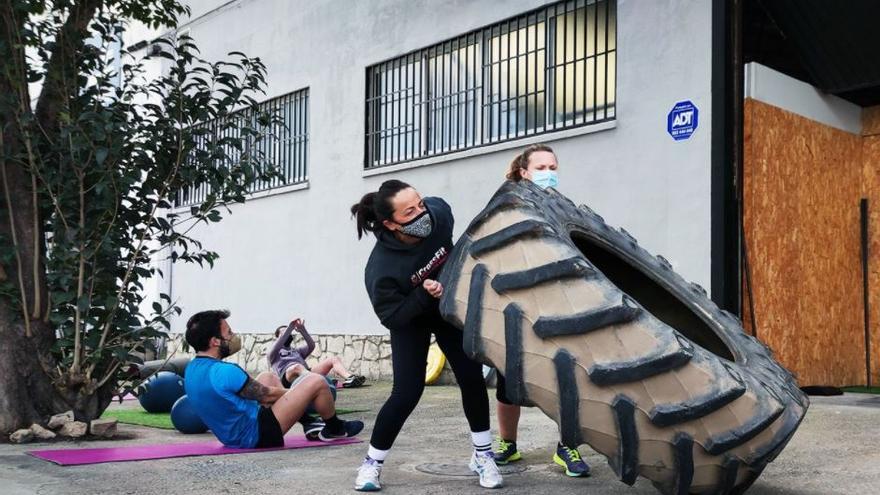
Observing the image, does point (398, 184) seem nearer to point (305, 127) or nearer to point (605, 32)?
point (605, 32)

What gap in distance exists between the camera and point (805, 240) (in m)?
9.34

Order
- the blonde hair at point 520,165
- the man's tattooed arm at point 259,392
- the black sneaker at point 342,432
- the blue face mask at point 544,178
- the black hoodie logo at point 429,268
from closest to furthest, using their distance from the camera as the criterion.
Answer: the black hoodie logo at point 429,268 < the blue face mask at point 544,178 < the blonde hair at point 520,165 < the man's tattooed arm at point 259,392 < the black sneaker at point 342,432

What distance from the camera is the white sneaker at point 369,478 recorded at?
180 inches

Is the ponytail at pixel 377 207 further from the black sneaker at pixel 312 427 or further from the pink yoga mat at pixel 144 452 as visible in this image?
the black sneaker at pixel 312 427

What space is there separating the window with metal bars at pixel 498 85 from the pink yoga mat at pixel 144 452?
187 inches

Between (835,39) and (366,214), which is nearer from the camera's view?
(366,214)

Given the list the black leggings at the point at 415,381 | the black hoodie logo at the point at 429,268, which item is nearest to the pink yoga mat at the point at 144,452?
the black leggings at the point at 415,381

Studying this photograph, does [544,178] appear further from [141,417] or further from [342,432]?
[141,417]

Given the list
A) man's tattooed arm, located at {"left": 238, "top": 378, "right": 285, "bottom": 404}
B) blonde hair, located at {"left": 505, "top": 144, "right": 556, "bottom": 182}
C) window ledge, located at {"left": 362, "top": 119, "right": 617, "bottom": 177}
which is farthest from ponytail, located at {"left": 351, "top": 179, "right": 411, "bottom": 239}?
window ledge, located at {"left": 362, "top": 119, "right": 617, "bottom": 177}

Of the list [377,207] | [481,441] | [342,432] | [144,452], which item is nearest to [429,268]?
[377,207]

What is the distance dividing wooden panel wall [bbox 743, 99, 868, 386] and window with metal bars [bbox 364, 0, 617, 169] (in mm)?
1527

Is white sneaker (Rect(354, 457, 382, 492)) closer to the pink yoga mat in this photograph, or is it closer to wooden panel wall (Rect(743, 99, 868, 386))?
the pink yoga mat

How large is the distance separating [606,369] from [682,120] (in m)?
5.71

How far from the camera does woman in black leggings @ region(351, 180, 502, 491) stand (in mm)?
4516
